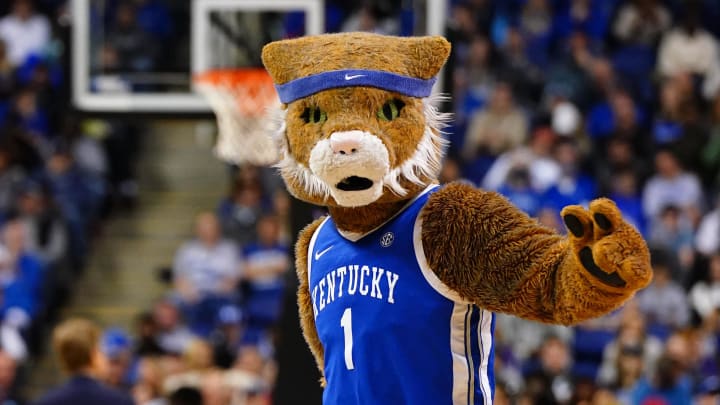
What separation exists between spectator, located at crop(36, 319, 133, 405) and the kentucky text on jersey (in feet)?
5.73

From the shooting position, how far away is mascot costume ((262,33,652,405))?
2646 millimetres

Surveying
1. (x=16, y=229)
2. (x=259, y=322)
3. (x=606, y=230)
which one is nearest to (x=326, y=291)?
(x=606, y=230)

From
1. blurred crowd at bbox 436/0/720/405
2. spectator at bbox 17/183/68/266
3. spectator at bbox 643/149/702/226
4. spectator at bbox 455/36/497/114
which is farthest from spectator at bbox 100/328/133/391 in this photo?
spectator at bbox 643/149/702/226

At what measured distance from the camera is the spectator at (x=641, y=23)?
1053 centimetres

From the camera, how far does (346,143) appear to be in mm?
2635

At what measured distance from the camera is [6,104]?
10766mm

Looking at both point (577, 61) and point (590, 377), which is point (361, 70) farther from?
point (577, 61)

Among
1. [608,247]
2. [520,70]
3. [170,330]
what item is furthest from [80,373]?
[520,70]

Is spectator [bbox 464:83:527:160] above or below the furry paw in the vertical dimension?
above

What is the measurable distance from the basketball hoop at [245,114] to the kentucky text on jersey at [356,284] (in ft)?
8.33

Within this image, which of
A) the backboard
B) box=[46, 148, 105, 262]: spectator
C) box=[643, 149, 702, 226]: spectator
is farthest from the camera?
box=[46, 148, 105, 262]: spectator

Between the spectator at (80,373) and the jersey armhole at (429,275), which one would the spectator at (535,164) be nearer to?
the spectator at (80,373)

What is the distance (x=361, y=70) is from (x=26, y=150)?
7977 millimetres

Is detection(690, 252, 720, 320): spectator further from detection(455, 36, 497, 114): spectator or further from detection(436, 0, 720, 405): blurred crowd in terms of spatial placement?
detection(455, 36, 497, 114): spectator
